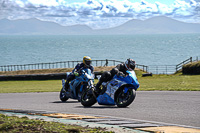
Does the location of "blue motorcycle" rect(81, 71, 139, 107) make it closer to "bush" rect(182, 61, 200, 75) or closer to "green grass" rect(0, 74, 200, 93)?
"green grass" rect(0, 74, 200, 93)

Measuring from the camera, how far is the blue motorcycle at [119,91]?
1115 centimetres

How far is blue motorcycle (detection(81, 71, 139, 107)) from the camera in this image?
11.1 m

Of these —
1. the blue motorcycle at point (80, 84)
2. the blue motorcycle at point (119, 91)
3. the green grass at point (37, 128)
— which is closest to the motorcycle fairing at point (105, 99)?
the blue motorcycle at point (119, 91)

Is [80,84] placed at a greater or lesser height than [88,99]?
greater

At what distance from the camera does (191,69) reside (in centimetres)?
3822

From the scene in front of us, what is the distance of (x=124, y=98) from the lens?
11.5 metres

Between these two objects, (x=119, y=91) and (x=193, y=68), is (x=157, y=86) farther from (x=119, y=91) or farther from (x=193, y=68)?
(x=193, y=68)

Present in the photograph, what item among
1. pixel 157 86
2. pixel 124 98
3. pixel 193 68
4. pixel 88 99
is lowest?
pixel 157 86

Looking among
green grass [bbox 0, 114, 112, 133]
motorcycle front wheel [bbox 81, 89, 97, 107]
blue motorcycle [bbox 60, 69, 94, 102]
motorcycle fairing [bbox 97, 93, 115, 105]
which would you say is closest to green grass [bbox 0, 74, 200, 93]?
blue motorcycle [bbox 60, 69, 94, 102]

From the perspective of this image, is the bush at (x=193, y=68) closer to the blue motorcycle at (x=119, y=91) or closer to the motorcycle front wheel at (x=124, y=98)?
the blue motorcycle at (x=119, y=91)

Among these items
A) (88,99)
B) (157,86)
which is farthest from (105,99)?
(157,86)

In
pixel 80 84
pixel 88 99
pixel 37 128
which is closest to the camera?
pixel 37 128

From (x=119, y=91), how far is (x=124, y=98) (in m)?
0.27

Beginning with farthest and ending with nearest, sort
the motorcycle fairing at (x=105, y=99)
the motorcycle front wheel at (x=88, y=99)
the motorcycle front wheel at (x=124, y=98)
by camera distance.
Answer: the motorcycle front wheel at (x=88, y=99)
the motorcycle fairing at (x=105, y=99)
the motorcycle front wheel at (x=124, y=98)
